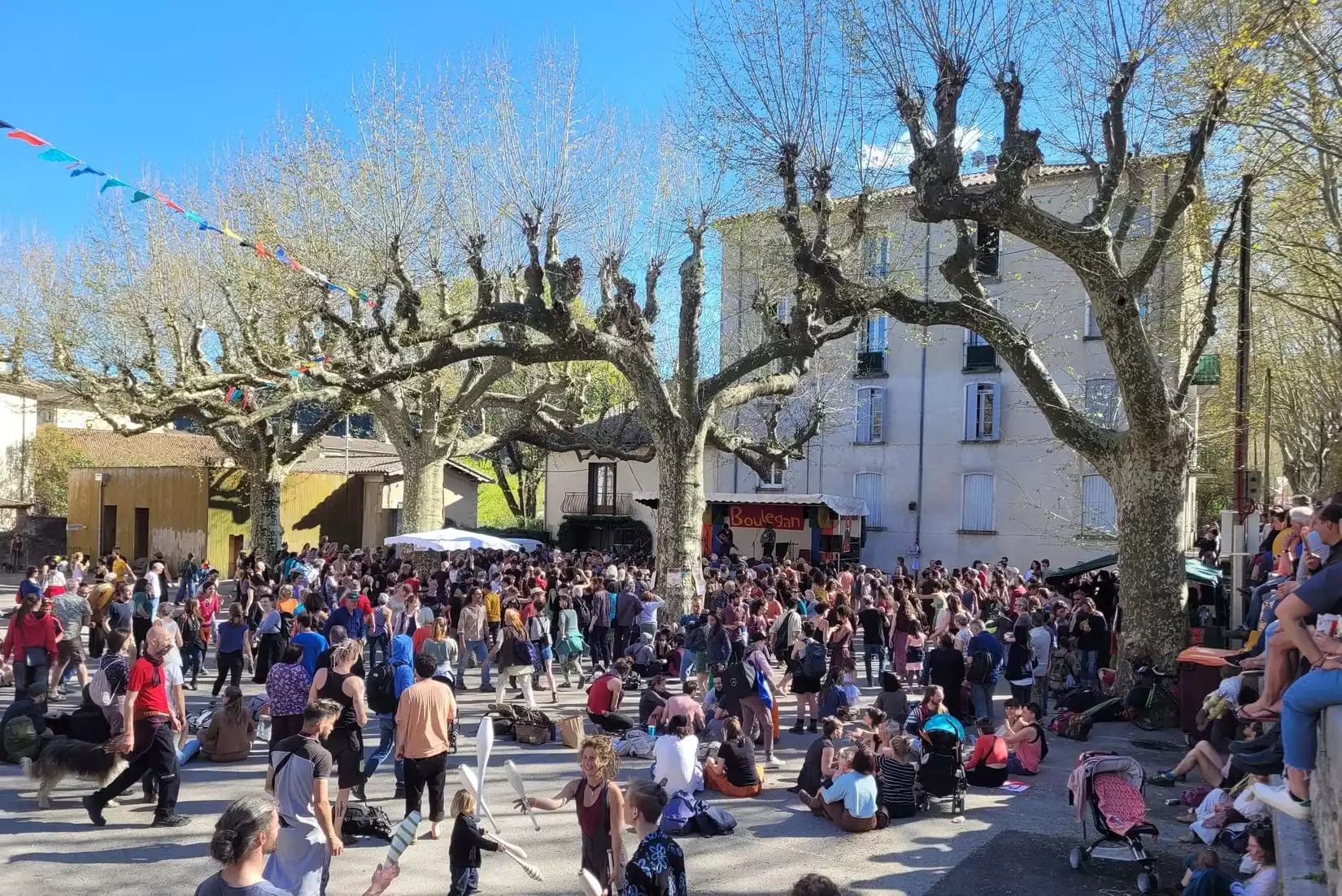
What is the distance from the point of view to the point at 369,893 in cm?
613

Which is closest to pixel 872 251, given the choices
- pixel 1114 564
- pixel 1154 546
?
pixel 1114 564

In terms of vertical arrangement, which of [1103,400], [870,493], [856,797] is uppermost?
[1103,400]

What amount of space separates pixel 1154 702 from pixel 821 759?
18.8 feet

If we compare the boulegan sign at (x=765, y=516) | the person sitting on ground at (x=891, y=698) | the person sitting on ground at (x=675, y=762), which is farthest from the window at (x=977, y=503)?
the person sitting on ground at (x=675, y=762)

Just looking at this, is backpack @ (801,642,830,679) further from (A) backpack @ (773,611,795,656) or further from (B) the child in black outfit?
(B) the child in black outfit

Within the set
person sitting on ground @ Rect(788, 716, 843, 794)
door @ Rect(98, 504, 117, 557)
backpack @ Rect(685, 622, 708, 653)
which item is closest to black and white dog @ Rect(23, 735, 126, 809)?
person sitting on ground @ Rect(788, 716, 843, 794)

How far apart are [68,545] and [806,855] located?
35434 mm

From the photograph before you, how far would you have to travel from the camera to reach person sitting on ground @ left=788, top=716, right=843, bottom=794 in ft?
28.6

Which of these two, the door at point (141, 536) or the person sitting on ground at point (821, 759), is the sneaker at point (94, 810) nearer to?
the person sitting on ground at point (821, 759)

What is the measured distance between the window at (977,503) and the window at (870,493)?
8.38ft

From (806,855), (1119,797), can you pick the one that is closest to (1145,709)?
(1119,797)

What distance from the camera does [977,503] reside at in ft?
96.9

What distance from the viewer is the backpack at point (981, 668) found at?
11.5 m

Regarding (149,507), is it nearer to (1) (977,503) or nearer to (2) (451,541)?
(2) (451,541)
